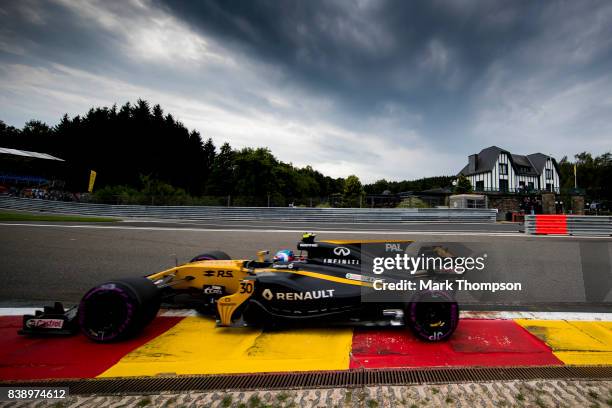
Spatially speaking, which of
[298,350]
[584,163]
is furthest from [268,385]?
[584,163]

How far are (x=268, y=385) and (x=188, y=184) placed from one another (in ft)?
163

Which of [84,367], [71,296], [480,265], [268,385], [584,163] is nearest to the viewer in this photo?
[268,385]

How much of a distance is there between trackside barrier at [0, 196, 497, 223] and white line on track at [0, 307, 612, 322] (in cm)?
1782

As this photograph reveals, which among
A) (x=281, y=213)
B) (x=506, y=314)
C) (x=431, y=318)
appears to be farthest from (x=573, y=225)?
(x=281, y=213)

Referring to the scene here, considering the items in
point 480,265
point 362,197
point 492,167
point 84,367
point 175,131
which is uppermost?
point 175,131

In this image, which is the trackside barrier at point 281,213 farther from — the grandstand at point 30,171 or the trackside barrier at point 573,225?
the grandstand at point 30,171

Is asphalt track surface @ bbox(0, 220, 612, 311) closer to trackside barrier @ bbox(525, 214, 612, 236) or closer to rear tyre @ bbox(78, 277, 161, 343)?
rear tyre @ bbox(78, 277, 161, 343)

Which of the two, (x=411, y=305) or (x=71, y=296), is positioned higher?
(x=411, y=305)

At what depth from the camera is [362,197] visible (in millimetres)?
23750

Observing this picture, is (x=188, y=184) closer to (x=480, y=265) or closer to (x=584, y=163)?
(x=480, y=265)

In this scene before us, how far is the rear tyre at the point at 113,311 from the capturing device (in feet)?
8.94

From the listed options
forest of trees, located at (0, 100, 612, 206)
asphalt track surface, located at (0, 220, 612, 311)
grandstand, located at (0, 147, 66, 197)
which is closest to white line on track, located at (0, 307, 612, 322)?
Result: asphalt track surface, located at (0, 220, 612, 311)

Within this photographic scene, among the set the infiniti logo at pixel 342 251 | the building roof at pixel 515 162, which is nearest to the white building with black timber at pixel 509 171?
the building roof at pixel 515 162

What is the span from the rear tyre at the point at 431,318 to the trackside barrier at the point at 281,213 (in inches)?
737
